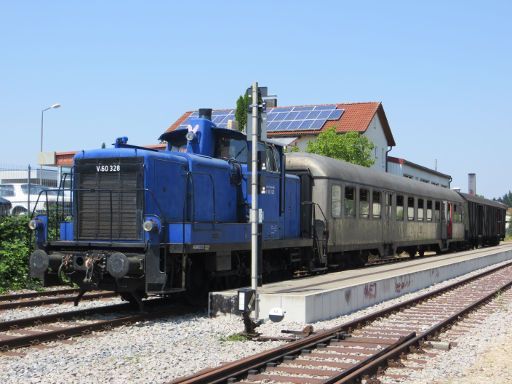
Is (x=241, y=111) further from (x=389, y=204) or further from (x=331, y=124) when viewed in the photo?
(x=331, y=124)

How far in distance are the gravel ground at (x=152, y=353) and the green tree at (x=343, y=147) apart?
23810 millimetres

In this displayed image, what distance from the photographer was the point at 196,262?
38.1 ft

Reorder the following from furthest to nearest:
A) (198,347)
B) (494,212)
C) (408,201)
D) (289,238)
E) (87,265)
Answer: (494,212) → (408,201) → (289,238) → (87,265) → (198,347)

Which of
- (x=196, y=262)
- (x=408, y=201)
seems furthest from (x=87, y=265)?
(x=408, y=201)

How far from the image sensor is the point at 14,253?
615 inches

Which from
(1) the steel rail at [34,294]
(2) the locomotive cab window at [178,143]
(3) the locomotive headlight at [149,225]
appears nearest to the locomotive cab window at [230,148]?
(2) the locomotive cab window at [178,143]

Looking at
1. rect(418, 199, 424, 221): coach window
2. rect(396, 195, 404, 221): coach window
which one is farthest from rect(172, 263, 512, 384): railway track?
rect(418, 199, 424, 221): coach window

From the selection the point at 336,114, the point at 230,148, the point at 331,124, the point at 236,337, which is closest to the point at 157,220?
the point at 236,337

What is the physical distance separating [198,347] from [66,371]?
1.95 meters

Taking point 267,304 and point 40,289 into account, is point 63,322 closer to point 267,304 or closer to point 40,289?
point 267,304

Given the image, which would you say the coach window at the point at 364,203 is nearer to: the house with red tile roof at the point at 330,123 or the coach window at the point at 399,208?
the coach window at the point at 399,208

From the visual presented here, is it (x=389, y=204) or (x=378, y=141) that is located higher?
(x=378, y=141)

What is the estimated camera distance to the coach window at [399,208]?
22672 millimetres

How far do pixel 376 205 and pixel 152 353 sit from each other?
13.4 metres
